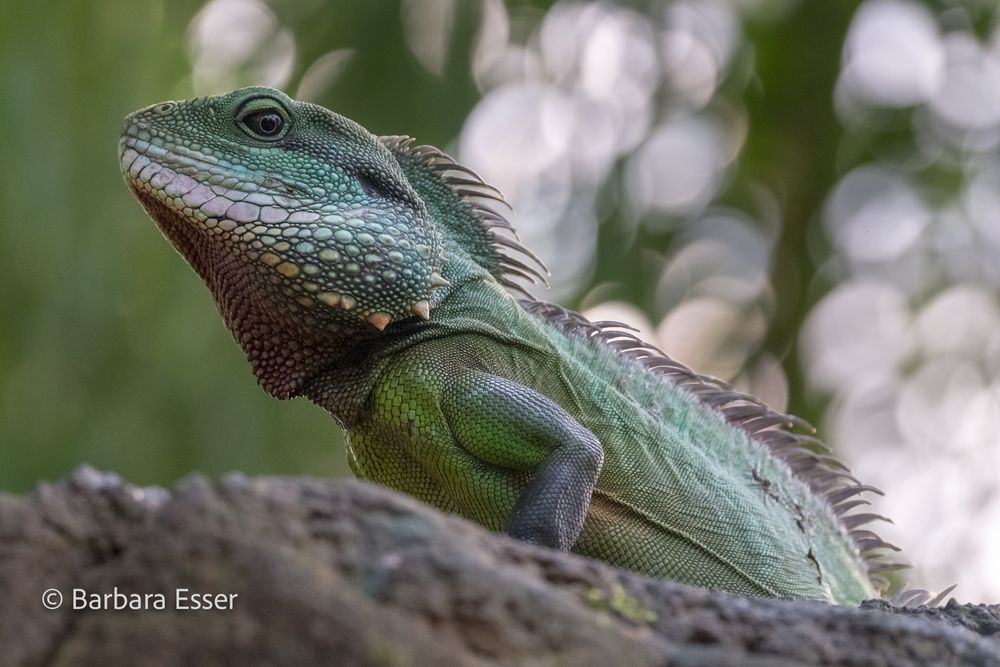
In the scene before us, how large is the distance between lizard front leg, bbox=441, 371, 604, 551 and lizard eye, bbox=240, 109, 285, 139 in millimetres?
1307

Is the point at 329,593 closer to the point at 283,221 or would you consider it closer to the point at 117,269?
the point at 283,221

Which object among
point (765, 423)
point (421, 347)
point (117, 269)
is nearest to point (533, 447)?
Result: point (421, 347)

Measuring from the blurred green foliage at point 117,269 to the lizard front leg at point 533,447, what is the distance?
6.12 m

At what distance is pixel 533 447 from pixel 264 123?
70.1 inches

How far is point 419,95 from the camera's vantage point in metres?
12.3

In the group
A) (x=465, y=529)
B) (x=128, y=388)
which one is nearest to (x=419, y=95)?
(x=128, y=388)

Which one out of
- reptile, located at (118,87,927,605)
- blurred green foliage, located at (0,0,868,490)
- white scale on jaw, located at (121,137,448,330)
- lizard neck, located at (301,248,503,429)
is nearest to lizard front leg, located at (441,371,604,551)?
reptile, located at (118,87,927,605)

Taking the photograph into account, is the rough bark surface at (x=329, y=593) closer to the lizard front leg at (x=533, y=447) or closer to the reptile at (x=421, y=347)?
the lizard front leg at (x=533, y=447)

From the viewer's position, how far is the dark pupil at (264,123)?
4.93 metres

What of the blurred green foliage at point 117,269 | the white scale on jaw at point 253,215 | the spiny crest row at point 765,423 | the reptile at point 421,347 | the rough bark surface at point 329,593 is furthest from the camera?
the blurred green foliage at point 117,269

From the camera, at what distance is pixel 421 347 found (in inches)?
189

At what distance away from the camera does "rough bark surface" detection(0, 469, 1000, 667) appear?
7.52 ft

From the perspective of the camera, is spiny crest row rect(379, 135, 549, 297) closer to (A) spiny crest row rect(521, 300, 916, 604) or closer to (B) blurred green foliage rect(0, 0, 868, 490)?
(A) spiny crest row rect(521, 300, 916, 604)

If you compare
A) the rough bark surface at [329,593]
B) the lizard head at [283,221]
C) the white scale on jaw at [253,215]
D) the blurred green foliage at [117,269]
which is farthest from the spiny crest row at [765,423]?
the blurred green foliage at [117,269]
